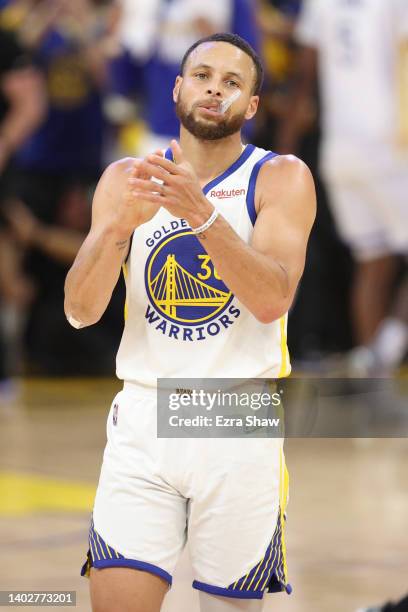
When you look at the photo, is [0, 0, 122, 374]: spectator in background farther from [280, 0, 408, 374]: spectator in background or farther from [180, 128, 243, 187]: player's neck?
[180, 128, 243, 187]: player's neck

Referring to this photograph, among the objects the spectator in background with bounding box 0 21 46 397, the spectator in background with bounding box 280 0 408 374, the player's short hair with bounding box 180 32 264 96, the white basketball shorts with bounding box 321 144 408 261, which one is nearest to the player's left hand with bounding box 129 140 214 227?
the player's short hair with bounding box 180 32 264 96

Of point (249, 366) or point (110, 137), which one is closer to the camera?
point (249, 366)

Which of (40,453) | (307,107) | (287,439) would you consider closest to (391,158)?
(307,107)

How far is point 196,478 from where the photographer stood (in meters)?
3.03

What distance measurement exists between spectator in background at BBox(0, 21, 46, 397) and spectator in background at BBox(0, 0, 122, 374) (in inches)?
15.5

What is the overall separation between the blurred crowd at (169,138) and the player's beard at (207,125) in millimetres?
4852

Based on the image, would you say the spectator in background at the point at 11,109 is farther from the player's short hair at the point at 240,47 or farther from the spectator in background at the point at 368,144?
the player's short hair at the point at 240,47

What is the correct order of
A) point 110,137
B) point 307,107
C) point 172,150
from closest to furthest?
point 172,150, point 307,107, point 110,137

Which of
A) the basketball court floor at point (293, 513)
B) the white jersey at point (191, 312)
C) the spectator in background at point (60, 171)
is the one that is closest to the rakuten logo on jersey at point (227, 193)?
the white jersey at point (191, 312)

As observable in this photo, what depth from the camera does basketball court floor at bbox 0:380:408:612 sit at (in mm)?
4395

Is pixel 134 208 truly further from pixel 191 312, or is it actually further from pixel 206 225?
pixel 191 312

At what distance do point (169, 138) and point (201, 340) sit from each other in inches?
204

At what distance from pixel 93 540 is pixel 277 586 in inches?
19.3

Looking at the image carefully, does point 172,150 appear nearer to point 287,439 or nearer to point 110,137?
point 287,439
